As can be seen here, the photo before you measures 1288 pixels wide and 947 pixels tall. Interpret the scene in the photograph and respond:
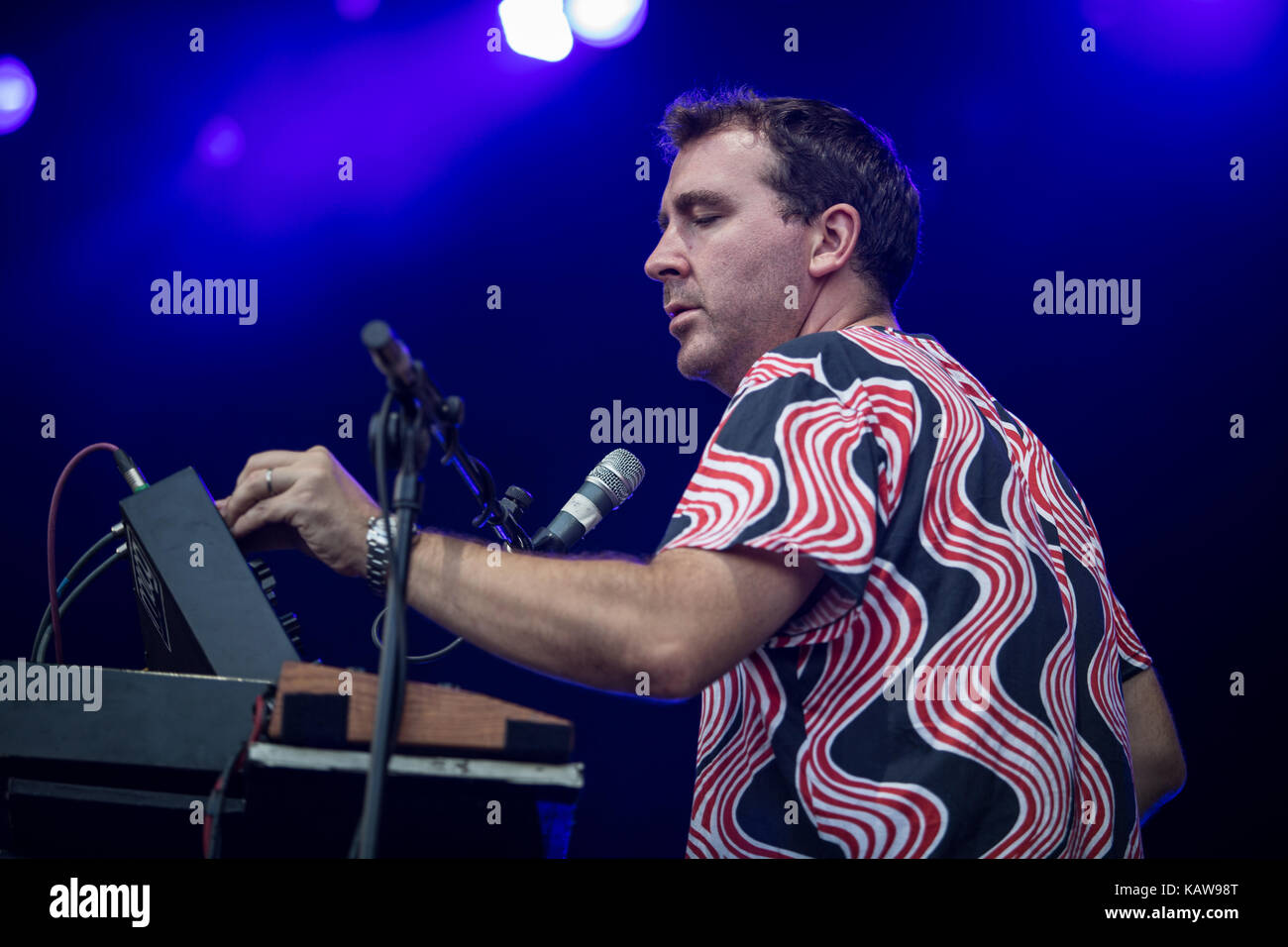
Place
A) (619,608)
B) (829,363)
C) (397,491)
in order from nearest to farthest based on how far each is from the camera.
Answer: (397,491), (619,608), (829,363)

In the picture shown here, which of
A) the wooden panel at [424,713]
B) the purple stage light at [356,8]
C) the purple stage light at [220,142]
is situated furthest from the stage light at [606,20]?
the wooden panel at [424,713]

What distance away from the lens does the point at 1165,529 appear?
10.1ft

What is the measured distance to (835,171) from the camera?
1.91m

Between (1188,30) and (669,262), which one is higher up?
(1188,30)

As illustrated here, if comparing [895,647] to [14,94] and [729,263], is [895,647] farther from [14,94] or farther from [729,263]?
[14,94]

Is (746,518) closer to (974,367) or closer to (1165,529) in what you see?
(974,367)

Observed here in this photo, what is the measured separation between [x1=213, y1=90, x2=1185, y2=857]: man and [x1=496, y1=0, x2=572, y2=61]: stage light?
7.17ft

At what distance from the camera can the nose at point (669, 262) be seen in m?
1.87

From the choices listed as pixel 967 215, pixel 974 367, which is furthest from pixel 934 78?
pixel 974 367

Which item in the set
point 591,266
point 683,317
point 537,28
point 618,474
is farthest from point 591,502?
point 537,28

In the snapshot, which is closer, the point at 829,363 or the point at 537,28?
the point at 829,363

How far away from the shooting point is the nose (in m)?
1.87

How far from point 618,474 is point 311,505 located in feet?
2.15
